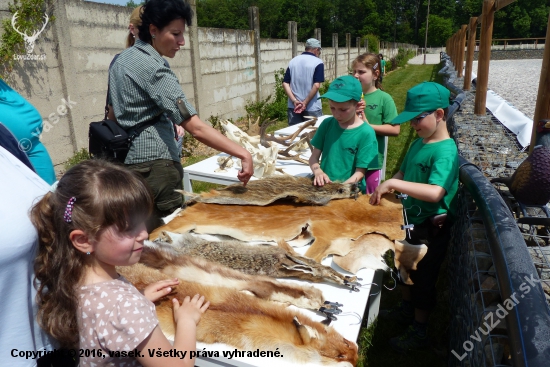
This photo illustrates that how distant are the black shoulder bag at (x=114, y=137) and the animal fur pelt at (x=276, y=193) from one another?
411 mm

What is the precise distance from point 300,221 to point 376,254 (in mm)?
425

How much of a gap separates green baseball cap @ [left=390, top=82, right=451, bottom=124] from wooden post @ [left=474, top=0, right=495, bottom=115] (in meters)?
3.66

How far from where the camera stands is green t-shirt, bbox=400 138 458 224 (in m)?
2.12

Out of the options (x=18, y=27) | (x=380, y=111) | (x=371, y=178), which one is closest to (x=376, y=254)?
(x=371, y=178)

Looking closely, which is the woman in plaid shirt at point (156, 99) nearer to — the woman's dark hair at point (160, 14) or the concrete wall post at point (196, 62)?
the woman's dark hair at point (160, 14)

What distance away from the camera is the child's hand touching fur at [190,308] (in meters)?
1.38

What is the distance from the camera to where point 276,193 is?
7.84 feet

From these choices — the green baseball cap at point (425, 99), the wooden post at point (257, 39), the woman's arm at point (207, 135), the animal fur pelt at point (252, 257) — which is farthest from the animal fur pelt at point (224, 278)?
the wooden post at point (257, 39)

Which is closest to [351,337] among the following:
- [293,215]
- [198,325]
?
[198,325]

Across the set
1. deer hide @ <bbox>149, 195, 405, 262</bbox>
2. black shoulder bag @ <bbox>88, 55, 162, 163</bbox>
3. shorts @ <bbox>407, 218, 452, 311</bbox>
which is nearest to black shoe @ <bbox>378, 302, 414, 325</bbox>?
shorts @ <bbox>407, 218, 452, 311</bbox>

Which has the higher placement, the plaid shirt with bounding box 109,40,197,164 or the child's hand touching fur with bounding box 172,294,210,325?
the plaid shirt with bounding box 109,40,197,164

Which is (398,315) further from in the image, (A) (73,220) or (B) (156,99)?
(A) (73,220)
